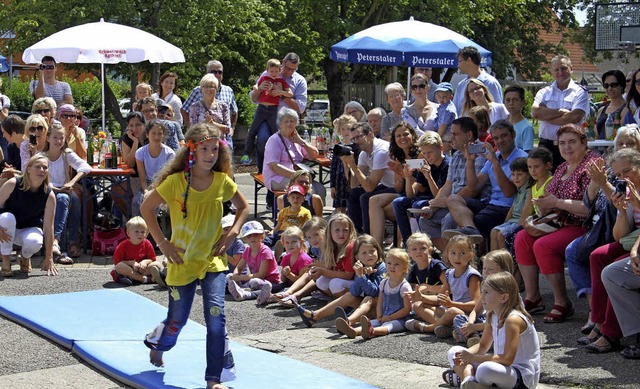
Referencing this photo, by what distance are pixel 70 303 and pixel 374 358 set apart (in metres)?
3.14

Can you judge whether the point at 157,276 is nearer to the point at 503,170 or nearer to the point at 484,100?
the point at 503,170

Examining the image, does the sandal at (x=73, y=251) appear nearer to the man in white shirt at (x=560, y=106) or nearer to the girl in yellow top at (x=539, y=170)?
the man in white shirt at (x=560, y=106)

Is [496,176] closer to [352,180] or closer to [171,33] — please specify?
[352,180]

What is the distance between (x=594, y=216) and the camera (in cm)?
761

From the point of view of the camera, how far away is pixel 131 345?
748 cm

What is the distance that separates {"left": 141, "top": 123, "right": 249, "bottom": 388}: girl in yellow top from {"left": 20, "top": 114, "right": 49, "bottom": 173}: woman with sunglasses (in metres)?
5.25

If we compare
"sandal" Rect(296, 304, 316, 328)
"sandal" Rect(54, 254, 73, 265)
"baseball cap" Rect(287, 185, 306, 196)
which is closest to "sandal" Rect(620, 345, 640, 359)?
"sandal" Rect(296, 304, 316, 328)

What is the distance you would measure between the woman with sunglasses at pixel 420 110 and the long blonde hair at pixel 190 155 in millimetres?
5273

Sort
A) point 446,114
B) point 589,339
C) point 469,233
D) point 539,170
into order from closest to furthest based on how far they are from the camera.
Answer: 1. point 589,339
2. point 539,170
3. point 469,233
4. point 446,114

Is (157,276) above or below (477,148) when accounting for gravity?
below

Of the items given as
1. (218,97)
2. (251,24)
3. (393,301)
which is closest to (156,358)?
(393,301)

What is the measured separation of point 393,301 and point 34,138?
5350 millimetres

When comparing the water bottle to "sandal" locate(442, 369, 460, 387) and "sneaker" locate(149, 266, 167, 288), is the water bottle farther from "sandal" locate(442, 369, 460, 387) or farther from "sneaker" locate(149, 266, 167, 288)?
"sneaker" locate(149, 266, 167, 288)

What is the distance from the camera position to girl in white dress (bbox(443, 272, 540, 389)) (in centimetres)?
596
